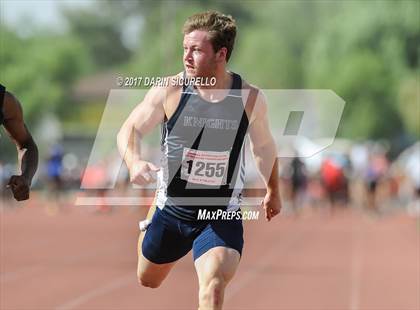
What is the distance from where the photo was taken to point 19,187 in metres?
6.75

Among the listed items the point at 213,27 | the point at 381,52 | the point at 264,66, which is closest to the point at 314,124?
the point at 381,52

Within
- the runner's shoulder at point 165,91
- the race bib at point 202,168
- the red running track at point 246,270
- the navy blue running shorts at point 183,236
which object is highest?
the runner's shoulder at point 165,91

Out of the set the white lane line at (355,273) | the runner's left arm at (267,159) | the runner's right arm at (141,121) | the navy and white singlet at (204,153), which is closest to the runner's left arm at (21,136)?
the runner's right arm at (141,121)

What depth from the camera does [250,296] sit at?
12.1 metres

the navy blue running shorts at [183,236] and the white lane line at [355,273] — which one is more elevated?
the navy blue running shorts at [183,236]

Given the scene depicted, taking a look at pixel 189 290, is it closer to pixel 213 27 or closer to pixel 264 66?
pixel 213 27

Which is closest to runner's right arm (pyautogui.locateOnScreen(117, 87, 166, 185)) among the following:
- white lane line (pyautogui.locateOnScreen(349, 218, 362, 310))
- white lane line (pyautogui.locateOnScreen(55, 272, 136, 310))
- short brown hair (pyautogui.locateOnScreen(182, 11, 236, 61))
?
short brown hair (pyautogui.locateOnScreen(182, 11, 236, 61))

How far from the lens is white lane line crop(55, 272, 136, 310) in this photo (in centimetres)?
1108

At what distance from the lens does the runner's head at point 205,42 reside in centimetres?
688

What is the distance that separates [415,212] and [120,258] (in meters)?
16.2

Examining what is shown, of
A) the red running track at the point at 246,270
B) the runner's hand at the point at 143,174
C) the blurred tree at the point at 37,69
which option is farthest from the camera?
the blurred tree at the point at 37,69

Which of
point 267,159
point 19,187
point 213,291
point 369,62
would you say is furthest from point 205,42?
point 369,62
